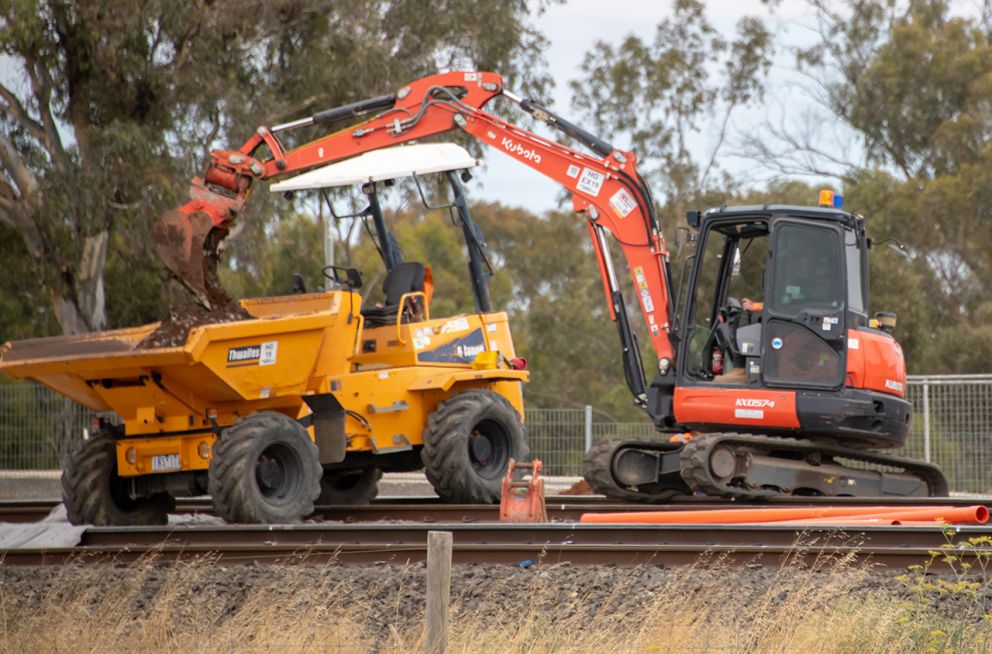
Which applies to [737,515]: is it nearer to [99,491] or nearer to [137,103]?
[99,491]

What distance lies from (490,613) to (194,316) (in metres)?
4.94

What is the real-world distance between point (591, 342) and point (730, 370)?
1032 inches

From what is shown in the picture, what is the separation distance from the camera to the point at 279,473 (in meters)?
12.8

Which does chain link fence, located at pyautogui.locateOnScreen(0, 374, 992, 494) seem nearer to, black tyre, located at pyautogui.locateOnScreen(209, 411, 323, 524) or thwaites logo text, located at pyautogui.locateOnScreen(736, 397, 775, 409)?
thwaites logo text, located at pyautogui.locateOnScreen(736, 397, 775, 409)

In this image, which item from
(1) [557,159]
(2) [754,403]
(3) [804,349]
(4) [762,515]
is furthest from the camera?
(1) [557,159]

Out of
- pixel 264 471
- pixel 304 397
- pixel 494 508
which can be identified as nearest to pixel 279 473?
pixel 264 471

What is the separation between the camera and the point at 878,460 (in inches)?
584

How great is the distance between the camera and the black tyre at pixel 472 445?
14055mm

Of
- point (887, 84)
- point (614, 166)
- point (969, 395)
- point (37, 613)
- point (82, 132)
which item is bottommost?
point (37, 613)

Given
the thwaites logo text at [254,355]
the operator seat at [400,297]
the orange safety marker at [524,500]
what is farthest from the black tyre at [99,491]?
the orange safety marker at [524,500]

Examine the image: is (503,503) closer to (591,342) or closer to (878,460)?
(878,460)

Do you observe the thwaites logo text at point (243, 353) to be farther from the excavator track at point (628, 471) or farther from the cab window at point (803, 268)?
the cab window at point (803, 268)

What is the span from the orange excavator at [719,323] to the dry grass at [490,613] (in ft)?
13.8

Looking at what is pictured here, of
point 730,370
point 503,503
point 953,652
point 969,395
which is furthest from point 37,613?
point 969,395
